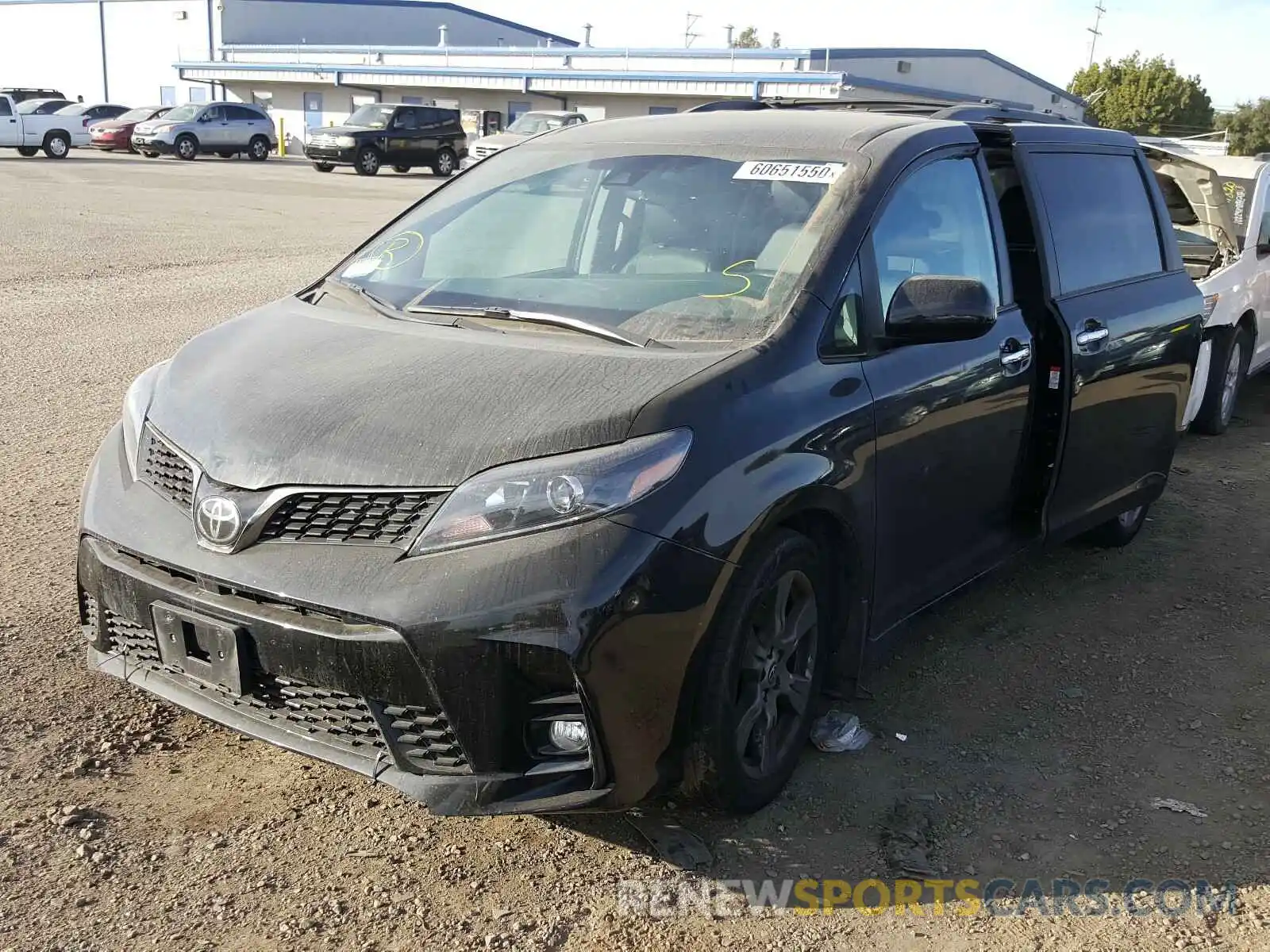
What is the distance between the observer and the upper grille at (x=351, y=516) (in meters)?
2.84

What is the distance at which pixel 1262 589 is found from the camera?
17.9ft

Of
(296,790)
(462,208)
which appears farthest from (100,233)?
(296,790)

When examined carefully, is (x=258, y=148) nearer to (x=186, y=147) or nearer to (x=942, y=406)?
(x=186, y=147)

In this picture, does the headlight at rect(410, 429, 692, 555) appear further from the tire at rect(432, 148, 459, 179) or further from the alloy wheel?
the tire at rect(432, 148, 459, 179)

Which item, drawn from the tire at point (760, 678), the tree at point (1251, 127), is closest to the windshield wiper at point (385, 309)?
the tire at point (760, 678)

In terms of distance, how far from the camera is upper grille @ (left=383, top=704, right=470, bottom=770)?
2.83 m

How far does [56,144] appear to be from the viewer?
35500mm

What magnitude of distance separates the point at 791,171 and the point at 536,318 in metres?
0.94

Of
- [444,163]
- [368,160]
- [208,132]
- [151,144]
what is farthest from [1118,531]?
[208,132]

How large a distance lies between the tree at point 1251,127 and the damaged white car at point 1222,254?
82240 millimetres

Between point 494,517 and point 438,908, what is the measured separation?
3.15ft

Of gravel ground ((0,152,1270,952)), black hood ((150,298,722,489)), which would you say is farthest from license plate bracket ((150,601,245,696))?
gravel ground ((0,152,1270,952))

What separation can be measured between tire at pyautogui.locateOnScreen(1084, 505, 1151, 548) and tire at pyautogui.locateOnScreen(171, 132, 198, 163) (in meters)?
38.3

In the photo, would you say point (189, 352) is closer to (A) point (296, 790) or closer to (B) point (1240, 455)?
(A) point (296, 790)
